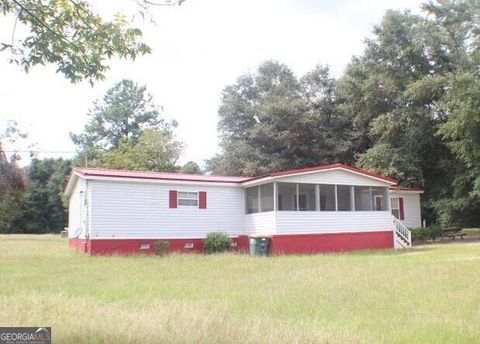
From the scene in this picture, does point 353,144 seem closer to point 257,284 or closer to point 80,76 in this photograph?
point 257,284

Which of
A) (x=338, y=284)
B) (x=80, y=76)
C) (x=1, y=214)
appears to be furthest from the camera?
(x=1, y=214)

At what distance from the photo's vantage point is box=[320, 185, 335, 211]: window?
940 inches

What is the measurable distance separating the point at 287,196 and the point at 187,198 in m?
5.11

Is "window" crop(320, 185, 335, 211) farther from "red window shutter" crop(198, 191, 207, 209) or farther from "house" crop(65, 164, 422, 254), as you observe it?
"red window shutter" crop(198, 191, 207, 209)

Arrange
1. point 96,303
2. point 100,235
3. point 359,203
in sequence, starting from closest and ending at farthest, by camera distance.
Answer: point 96,303
point 100,235
point 359,203

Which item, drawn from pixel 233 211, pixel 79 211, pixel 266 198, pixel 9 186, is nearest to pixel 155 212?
pixel 233 211

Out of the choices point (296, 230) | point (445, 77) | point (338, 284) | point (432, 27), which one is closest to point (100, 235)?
point (296, 230)

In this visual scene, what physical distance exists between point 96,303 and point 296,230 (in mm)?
14069

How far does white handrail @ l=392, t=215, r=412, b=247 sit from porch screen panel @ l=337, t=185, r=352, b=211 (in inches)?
91.8

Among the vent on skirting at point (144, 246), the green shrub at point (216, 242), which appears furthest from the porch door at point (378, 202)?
the vent on skirting at point (144, 246)

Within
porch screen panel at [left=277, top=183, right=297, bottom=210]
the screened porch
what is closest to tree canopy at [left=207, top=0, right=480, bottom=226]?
the screened porch

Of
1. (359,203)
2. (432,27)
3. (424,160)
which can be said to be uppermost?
(432,27)

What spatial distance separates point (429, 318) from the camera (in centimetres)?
714
